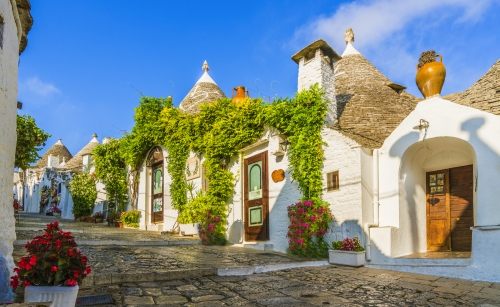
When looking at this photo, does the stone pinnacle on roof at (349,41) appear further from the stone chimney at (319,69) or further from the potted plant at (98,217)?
the potted plant at (98,217)

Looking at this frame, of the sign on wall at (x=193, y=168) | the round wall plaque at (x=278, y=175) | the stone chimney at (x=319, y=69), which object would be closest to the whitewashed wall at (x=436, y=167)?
the stone chimney at (x=319, y=69)

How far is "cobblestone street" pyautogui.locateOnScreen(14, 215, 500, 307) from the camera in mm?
5082

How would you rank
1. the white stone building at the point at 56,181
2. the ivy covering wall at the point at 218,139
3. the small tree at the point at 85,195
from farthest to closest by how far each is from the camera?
the white stone building at the point at 56,181
the small tree at the point at 85,195
the ivy covering wall at the point at 218,139

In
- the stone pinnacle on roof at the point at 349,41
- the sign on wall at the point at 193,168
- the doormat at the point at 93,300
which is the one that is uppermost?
the stone pinnacle on roof at the point at 349,41

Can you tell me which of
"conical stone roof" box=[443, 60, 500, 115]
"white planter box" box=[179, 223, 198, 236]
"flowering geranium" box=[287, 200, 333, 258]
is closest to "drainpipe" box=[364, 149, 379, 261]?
"flowering geranium" box=[287, 200, 333, 258]

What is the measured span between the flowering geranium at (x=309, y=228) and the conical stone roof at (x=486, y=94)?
3.83 meters

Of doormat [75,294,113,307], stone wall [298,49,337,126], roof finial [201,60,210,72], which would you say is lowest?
doormat [75,294,113,307]

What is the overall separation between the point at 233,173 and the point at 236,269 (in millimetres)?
5539

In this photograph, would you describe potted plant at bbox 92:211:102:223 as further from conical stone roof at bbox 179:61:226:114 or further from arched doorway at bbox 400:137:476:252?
arched doorway at bbox 400:137:476:252

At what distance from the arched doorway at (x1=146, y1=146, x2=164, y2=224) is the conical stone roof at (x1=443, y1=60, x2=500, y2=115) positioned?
417 inches

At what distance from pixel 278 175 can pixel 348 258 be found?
3127mm

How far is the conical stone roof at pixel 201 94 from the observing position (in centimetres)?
1635

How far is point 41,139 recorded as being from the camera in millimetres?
10078

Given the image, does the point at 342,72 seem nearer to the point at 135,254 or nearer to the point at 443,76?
the point at 443,76
